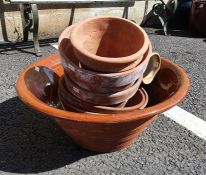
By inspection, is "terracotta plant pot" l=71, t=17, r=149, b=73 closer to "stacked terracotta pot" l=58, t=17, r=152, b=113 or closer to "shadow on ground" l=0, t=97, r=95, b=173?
"stacked terracotta pot" l=58, t=17, r=152, b=113

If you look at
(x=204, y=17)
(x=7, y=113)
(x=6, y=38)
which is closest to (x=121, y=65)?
(x=7, y=113)

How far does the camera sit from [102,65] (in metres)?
2.19

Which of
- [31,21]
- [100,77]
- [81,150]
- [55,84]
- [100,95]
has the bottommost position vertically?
[31,21]

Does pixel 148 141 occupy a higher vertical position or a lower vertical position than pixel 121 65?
lower

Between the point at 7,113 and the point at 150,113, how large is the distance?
57.1 inches

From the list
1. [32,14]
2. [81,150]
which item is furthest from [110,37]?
[32,14]

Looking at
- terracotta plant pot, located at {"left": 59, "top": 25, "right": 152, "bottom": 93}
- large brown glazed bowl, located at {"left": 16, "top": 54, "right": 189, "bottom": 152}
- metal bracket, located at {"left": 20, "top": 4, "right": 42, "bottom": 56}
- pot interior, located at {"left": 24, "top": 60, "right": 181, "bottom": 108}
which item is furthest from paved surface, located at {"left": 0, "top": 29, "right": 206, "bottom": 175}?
metal bracket, located at {"left": 20, "top": 4, "right": 42, "bottom": 56}

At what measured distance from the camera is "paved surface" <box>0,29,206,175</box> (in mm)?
2506

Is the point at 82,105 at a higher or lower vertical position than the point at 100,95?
lower

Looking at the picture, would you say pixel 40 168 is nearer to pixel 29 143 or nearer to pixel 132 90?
pixel 29 143

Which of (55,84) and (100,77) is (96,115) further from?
(55,84)

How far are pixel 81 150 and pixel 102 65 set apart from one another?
78cm

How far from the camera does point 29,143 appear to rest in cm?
272

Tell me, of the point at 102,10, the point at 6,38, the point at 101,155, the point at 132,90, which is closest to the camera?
the point at 132,90
